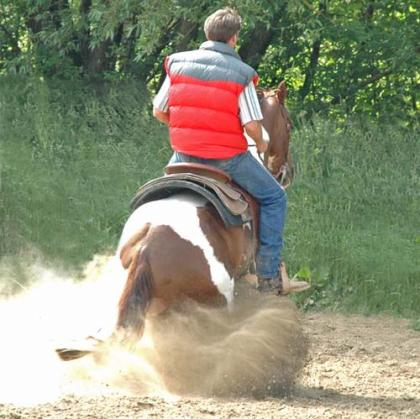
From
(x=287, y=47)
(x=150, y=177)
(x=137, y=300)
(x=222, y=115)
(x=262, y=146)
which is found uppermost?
(x=287, y=47)

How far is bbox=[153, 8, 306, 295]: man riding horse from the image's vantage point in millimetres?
6621

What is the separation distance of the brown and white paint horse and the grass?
3.20m

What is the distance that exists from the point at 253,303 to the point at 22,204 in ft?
15.8

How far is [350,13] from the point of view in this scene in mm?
12875

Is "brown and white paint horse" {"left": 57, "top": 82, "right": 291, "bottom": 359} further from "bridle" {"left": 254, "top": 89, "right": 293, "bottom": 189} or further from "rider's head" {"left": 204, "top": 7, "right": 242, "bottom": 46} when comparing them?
"bridle" {"left": 254, "top": 89, "right": 293, "bottom": 189}

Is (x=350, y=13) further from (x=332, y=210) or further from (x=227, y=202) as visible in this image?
(x=227, y=202)

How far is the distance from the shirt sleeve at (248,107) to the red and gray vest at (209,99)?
4 centimetres

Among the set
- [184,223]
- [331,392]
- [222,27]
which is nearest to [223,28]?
[222,27]

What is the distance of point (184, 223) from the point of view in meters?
6.30

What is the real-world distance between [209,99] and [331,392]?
6.39ft

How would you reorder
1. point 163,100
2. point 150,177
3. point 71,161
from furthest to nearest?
point 71,161
point 150,177
point 163,100

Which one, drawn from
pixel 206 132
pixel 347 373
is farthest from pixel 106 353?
pixel 347 373

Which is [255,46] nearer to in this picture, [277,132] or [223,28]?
[277,132]

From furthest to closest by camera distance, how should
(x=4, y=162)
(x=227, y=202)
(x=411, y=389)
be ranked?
(x=4, y=162), (x=411, y=389), (x=227, y=202)
